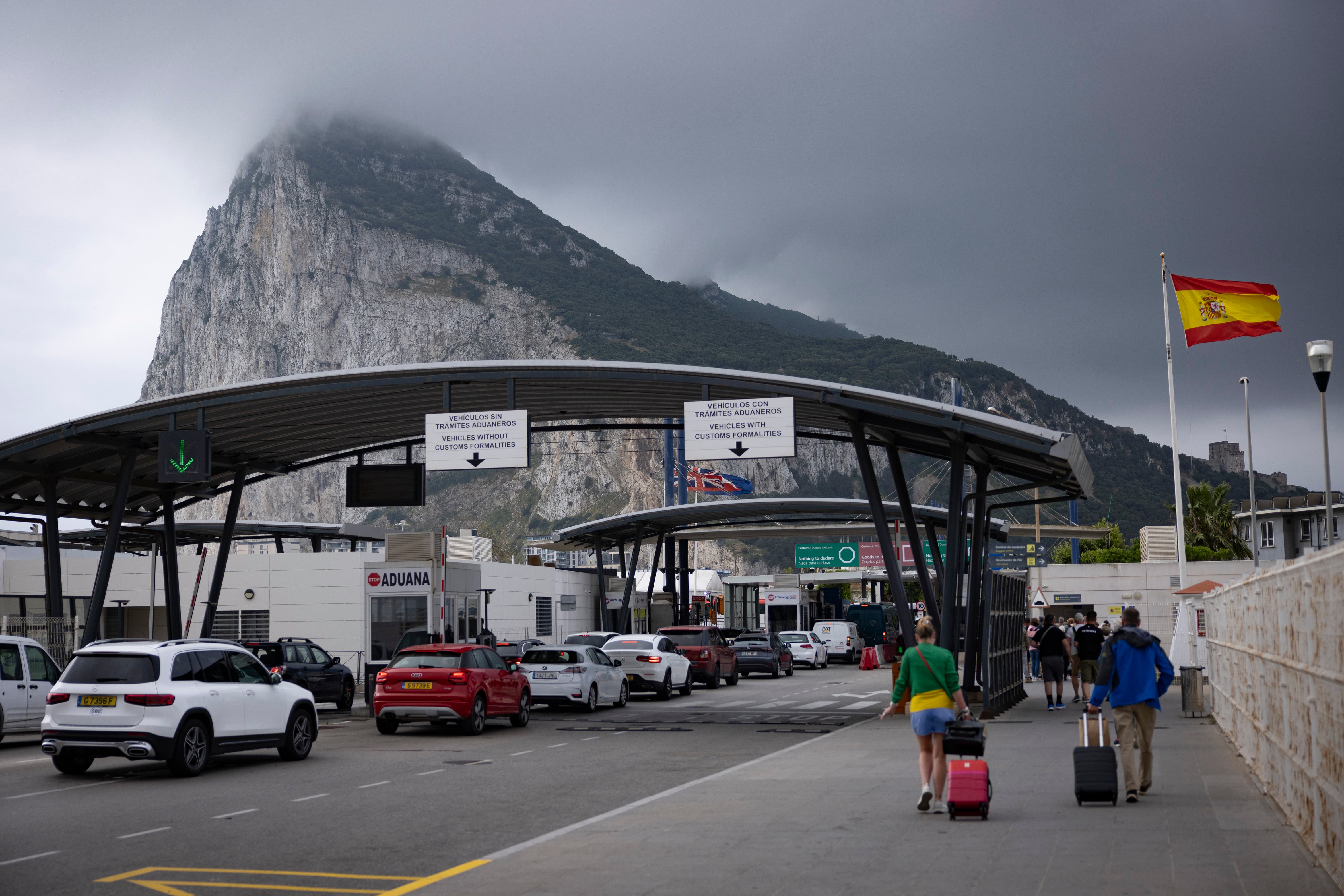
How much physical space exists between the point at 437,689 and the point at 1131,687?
41.1ft

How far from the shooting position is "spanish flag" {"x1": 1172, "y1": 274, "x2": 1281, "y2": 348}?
2323 centimetres

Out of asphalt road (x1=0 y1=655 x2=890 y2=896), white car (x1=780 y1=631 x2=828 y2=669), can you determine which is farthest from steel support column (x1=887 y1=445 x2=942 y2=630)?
white car (x1=780 y1=631 x2=828 y2=669)

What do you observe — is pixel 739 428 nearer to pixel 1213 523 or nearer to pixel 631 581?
pixel 631 581

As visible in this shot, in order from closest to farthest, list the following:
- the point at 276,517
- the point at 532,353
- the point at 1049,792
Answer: the point at 1049,792 → the point at 532,353 → the point at 276,517

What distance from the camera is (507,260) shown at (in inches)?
7648

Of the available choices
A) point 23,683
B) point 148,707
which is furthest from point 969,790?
point 23,683

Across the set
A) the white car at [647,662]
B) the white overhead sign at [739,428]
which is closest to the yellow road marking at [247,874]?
the white overhead sign at [739,428]

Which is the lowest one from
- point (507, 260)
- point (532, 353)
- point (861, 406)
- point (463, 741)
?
point (463, 741)

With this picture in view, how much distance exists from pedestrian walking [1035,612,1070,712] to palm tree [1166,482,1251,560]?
1800 inches

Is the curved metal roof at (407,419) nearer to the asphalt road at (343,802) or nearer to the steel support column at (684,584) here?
the asphalt road at (343,802)

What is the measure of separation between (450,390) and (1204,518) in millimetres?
53709

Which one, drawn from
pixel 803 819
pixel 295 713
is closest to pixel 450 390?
pixel 295 713

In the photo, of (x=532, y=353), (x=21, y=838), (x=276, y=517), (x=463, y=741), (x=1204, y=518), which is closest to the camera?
(x=21, y=838)

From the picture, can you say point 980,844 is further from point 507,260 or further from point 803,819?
point 507,260
